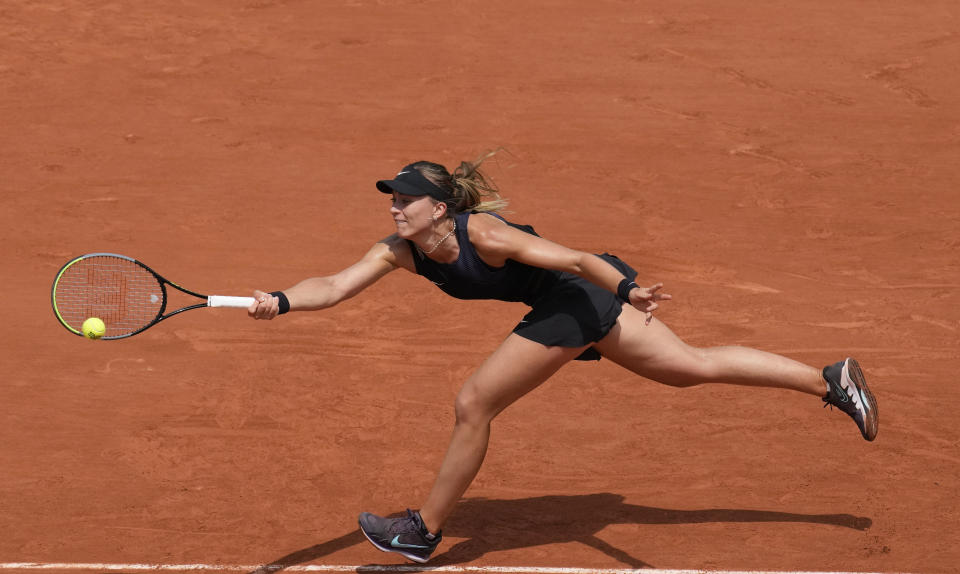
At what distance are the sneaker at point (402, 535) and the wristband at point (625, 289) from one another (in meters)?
1.50

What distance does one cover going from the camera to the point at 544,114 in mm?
12281

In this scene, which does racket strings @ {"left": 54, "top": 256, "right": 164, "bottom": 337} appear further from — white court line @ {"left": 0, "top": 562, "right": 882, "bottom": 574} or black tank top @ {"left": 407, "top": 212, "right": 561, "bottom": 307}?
black tank top @ {"left": 407, "top": 212, "right": 561, "bottom": 307}

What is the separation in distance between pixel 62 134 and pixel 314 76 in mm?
2576

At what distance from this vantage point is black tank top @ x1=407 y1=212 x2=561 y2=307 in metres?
5.87

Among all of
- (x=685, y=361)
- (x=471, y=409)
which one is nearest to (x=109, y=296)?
(x=471, y=409)

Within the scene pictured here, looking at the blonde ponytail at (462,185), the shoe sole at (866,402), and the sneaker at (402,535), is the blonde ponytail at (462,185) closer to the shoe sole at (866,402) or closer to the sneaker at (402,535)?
the sneaker at (402,535)

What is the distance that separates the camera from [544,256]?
223 inches

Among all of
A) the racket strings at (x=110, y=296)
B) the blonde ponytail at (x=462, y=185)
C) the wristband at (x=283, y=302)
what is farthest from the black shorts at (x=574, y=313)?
the racket strings at (x=110, y=296)

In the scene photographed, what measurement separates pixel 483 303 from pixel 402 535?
137 inches

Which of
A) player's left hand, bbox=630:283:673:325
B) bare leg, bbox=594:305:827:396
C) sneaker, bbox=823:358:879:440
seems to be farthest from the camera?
sneaker, bbox=823:358:879:440

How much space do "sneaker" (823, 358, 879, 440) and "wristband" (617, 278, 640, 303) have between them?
1328 millimetres

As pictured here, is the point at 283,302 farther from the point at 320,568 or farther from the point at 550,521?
the point at 550,521

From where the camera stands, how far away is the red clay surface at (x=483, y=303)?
6.76 metres

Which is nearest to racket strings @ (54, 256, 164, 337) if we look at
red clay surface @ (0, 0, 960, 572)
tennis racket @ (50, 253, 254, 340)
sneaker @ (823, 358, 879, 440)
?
tennis racket @ (50, 253, 254, 340)
